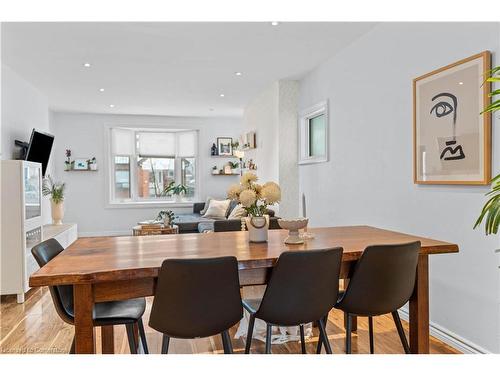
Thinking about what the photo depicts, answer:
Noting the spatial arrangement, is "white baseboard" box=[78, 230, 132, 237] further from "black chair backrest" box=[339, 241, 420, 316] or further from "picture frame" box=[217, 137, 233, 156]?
"black chair backrest" box=[339, 241, 420, 316]

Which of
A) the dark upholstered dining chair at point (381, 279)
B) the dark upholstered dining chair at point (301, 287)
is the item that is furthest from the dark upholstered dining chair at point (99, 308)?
the dark upholstered dining chair at point (381, 279)

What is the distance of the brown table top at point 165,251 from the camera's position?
170 cm

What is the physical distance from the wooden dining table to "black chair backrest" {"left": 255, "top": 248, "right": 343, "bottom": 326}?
109 millimetres

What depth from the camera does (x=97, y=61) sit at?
180 inches

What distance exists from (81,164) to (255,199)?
270 inches

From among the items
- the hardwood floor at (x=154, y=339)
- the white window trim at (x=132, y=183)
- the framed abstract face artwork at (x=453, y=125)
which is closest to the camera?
the framed abstract face artwork at (x=453, y=125)

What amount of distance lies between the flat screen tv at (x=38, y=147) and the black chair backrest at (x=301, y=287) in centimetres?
433

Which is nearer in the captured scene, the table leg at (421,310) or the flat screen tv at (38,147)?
the table leg at (421,310)

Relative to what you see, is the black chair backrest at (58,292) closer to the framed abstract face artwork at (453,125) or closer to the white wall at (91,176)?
the framed abstract face artwork at (453,125)

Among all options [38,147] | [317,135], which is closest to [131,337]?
[317,135]

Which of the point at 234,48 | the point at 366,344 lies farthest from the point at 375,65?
the point at 366,344

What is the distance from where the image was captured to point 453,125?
2.75m

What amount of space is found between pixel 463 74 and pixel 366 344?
1.99 meters

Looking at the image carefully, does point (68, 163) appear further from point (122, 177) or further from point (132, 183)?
point (132, 183)
